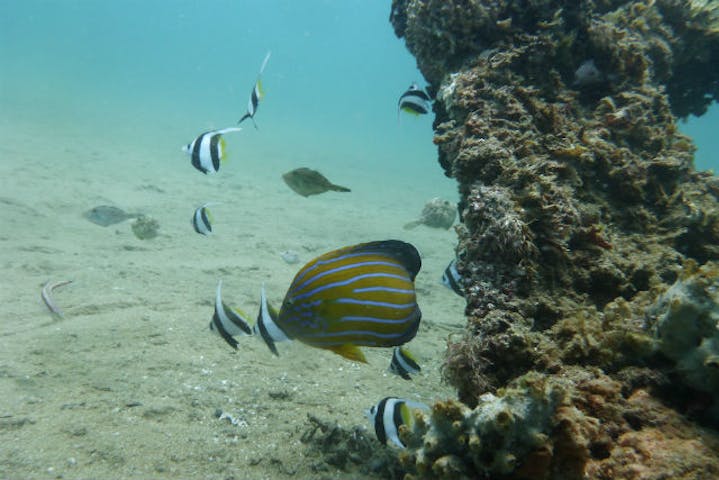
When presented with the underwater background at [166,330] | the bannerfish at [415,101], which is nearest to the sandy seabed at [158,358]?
the underwater background at [166,330]

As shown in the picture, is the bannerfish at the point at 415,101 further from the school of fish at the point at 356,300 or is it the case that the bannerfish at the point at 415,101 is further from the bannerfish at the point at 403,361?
the school of fish at the point at 356,300

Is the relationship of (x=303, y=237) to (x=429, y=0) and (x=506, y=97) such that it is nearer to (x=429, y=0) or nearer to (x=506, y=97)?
(x=429, y=0)

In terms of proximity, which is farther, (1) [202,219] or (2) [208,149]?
(1) [202,219]

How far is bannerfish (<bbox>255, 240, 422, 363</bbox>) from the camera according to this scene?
1.98 m

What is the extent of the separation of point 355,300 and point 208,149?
111 inches

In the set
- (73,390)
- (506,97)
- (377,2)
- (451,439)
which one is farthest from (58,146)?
(377,2)

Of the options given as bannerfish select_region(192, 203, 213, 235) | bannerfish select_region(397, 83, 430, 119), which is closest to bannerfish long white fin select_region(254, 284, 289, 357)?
bannerfish select_region(192, 203, 213, 235)

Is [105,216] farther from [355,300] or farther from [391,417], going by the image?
[355,300]

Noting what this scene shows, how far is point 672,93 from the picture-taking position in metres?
6.93

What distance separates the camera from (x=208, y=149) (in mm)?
4016

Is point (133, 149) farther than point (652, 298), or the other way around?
point (133, 149)

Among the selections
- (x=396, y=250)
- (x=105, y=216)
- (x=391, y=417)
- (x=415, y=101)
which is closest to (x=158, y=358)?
(x=391, y=417)

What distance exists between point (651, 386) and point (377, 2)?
142862 mm

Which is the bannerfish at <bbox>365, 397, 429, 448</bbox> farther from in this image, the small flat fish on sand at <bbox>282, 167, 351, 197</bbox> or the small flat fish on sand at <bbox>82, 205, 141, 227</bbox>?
the small flat fish on sand at <bbox>82, 205, 141, 227</bbox>
